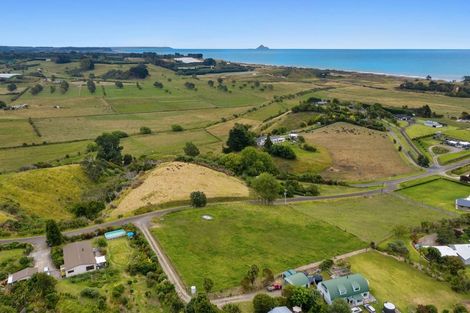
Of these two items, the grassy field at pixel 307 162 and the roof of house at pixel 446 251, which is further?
the grassy field at pixel 307 162

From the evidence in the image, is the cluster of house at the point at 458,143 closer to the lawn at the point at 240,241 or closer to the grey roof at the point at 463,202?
the grey roof at the point at 463,202

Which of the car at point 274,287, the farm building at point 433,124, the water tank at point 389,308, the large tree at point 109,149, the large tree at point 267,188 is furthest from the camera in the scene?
the farm building at point 433,124

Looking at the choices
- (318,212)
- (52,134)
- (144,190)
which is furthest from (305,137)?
(52,134)

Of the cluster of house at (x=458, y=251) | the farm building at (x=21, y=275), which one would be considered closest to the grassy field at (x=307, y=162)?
the cluster of house at (x=458, y=251)

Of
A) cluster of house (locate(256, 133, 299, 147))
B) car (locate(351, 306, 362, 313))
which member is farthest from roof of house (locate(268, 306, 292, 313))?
cluster of house (locate(256, 133, 299, 147))

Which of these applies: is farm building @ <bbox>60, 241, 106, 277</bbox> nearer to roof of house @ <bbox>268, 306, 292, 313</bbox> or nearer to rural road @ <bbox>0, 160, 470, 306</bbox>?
rural road @ <bbox>0, 160, 470, 306</bbox>

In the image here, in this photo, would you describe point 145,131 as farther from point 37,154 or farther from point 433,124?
point 433,124
